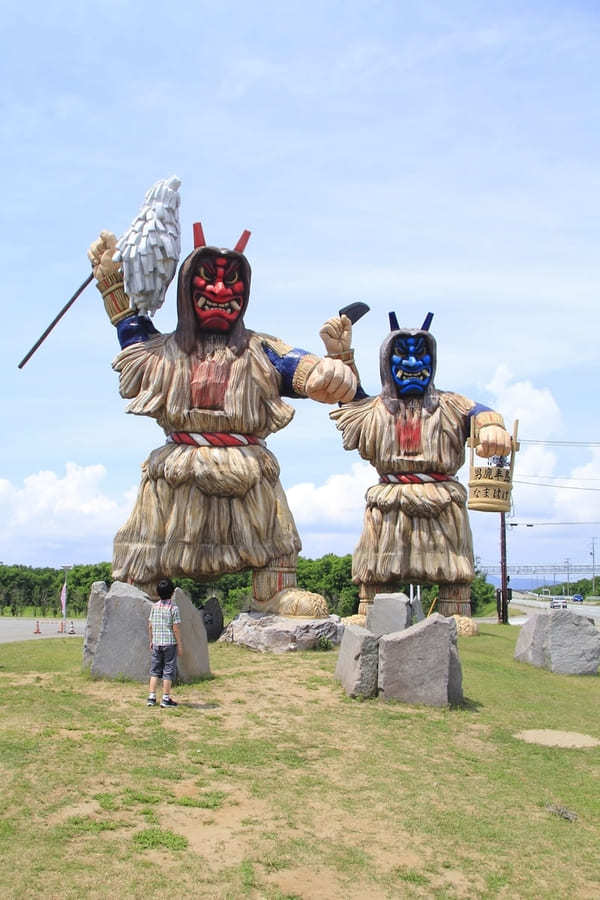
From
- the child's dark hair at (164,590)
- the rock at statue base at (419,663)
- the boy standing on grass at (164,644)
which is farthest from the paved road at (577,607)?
the boy standing on grass at (164,644)

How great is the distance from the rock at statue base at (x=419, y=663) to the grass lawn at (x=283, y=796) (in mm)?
141

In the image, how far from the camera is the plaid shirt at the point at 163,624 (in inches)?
272

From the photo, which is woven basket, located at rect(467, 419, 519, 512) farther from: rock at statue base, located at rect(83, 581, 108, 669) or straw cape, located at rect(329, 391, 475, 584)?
rock at statue base, located at rect(83, 581, 108, 669)

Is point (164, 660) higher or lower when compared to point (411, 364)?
lower

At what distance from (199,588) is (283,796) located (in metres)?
17.4

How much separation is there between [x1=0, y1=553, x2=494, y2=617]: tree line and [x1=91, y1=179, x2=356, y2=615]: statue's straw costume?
5730 millimetres

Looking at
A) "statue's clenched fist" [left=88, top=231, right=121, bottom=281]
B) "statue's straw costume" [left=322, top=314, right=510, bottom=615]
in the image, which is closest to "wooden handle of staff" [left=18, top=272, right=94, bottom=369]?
"statue's clenched fist" [left=88, top=231, right=121, bottom=281]

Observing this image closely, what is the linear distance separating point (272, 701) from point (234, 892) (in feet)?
11.3

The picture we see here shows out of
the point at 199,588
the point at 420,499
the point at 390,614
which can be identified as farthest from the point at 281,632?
the point at 199,588

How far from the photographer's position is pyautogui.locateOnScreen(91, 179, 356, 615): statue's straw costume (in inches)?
407

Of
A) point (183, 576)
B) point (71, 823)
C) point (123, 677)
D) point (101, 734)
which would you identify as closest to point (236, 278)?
point (183, 576)

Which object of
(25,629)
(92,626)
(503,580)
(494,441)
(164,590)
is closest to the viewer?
(164,590)

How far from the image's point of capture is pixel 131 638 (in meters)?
7.56

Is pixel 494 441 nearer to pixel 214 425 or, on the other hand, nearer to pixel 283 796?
pixel 214 425
